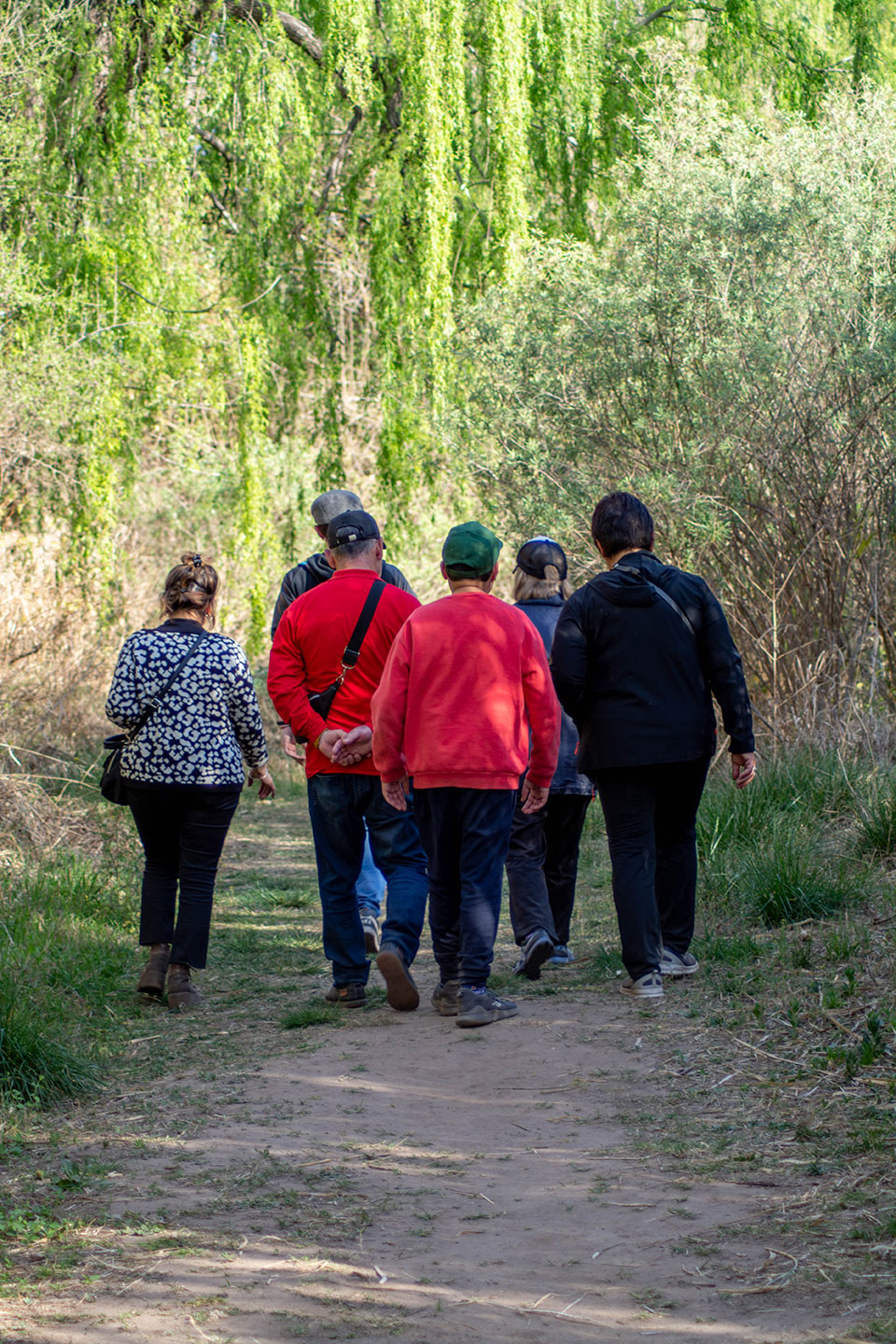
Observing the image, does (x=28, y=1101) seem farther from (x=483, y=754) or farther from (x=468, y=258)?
(x=468, y=258)

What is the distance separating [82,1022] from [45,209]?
25.1 feet

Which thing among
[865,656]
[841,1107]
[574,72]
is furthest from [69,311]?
[841,1107]

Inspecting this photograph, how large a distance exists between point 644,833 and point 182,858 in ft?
6.47

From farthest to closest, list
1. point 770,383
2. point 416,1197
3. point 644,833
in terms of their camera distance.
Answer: point 770,383, point 644,833, point 416,1197

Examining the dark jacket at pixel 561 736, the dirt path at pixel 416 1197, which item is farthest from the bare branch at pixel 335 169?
the dirt path at pixel 416 1197

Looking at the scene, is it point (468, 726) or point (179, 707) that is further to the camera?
point (179, 707)

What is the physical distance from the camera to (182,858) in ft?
20.2

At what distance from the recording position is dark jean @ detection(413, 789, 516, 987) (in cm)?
548

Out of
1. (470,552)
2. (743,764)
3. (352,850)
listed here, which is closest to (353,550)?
(470,552)

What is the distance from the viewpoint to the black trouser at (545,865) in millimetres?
6277

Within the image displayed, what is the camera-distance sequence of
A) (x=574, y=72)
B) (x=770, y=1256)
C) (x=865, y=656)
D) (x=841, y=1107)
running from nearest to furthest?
(x=770, y=1256) < (x=841, y=1107) < (x=865, y=656) < (x=574, y=72)

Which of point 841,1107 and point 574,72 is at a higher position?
point 574,72

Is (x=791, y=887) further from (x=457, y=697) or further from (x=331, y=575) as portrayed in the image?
(x=331, y=575)

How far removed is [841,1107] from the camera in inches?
175
